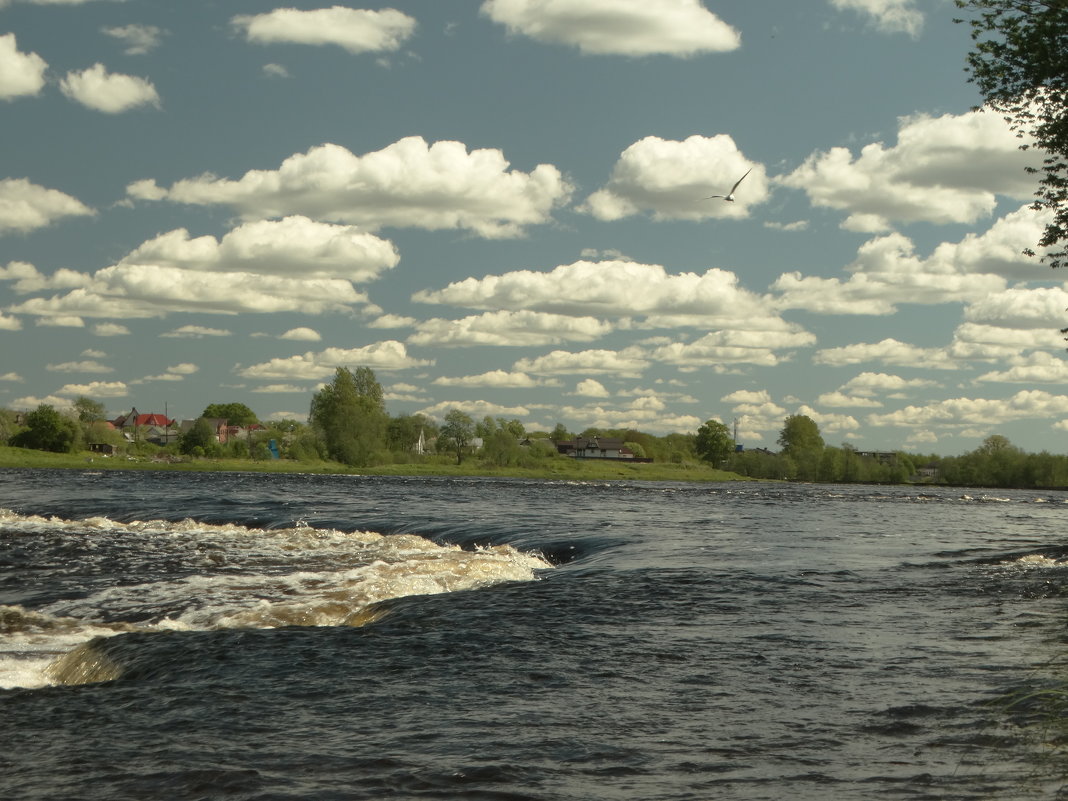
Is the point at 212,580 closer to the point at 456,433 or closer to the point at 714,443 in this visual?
the point at 456,433

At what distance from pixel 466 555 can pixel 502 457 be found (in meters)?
117

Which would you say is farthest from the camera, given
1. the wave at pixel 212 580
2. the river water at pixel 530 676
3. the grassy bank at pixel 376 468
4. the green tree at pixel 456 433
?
the green tree at pixel 456 433

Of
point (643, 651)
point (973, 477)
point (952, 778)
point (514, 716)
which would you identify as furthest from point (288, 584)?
point (973, 477)

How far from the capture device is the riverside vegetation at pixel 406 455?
415ft

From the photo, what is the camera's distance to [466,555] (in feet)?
82.2

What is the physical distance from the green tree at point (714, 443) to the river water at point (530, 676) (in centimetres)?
14928

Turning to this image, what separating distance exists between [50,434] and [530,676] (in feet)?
446

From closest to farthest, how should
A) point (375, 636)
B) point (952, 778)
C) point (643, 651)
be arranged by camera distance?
point (952, 778), point (643, 651), point (375, 636)

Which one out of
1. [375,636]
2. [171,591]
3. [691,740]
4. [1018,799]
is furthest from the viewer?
Result: [171,591]

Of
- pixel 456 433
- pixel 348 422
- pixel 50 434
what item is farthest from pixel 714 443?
pixel 50 434

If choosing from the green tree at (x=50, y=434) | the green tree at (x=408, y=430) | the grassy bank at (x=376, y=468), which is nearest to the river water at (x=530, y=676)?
the grassy bank at (x=376, y=468)

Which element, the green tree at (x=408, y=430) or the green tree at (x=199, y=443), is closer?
the green tree at (x=199, y=443)

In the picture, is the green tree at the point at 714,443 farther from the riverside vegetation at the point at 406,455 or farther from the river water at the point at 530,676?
the river water at the point at 530,676

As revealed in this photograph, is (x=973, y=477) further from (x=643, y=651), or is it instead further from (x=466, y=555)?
(x=643, y=651)
